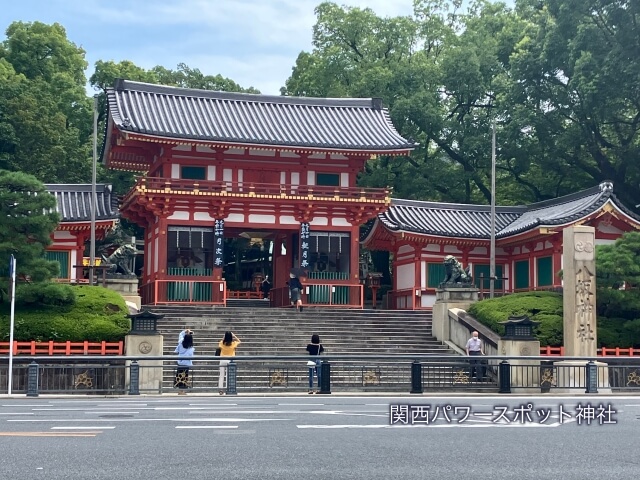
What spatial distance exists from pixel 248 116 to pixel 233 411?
92.7ft

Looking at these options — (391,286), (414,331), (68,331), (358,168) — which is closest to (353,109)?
(358,168)

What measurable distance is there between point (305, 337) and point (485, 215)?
15.9m

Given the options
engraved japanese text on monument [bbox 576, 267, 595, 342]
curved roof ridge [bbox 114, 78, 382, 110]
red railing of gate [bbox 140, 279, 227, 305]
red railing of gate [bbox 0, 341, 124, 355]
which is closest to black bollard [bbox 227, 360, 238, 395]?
red railing of gate [bbox 0, 341, 124, 355]

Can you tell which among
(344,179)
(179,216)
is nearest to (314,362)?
(179,216)

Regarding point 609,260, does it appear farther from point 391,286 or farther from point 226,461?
point 226,461

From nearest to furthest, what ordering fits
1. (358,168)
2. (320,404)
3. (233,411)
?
1. (233,411)
2. (320,404)
3. (358,168)

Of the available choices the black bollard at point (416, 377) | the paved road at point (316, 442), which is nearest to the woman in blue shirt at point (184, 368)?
the paved road at point (316, 442)

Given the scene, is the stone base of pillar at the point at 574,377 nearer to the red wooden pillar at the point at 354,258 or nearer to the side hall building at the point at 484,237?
the side hall building at the point at 484,237

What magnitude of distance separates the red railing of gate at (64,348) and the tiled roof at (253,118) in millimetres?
12979

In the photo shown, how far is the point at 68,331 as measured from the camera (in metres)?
28.5

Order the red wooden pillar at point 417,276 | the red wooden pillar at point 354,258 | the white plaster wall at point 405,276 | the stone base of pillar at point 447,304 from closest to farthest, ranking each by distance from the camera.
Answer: the stone base of pillar at point 447,304
the red wooden pillar at point 354,258
the red wooden pillar at point 417,276
the white plaster wall at point 405,276

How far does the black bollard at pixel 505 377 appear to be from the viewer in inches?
983

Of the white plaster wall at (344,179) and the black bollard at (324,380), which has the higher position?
the white plaster wall at (344,179)

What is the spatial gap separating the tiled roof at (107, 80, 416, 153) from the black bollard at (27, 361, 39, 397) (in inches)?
677
